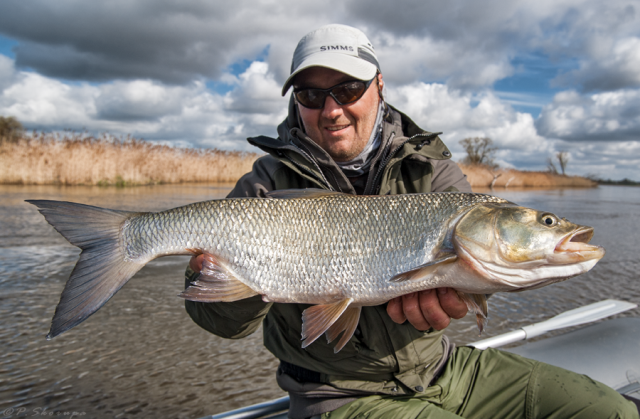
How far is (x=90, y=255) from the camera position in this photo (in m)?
1.92

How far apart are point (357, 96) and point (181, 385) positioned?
2.43 metres

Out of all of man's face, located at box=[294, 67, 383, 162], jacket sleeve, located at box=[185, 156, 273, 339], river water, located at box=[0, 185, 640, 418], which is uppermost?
man's face, located at box=[294, 67, 383, 162]

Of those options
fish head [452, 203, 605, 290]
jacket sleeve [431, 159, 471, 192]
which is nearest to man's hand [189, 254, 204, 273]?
fish head [452, 203, 605, 290]

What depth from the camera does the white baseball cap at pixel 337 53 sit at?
253 centimetres

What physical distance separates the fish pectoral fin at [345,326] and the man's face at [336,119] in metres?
1.11

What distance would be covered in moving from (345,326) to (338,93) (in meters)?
1.50

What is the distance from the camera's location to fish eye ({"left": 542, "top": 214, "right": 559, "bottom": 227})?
1.79 metres

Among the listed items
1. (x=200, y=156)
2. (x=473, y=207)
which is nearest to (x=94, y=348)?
(x=473, y=207)

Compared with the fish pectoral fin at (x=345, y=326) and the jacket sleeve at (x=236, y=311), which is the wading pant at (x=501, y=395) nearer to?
the fish pectoral fin at (x=345, y=326)

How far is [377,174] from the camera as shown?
99.0 inches

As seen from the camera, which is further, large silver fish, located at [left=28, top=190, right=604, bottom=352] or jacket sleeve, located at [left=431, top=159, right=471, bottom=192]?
jacket sleeve, located at [left=431, top=159, right=471, bottom=192]

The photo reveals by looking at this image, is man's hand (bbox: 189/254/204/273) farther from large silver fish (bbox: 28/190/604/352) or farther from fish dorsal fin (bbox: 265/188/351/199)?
fish dorsal fin (bbox: 265/188/351/199)

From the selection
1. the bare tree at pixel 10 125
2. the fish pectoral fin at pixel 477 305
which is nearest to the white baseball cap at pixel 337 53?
the fish pectoral fin at pixel 477 305

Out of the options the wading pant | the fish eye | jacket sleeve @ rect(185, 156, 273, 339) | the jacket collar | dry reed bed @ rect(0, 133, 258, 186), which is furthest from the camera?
dry reed bed @ rect(0, 133, 258, 186)
